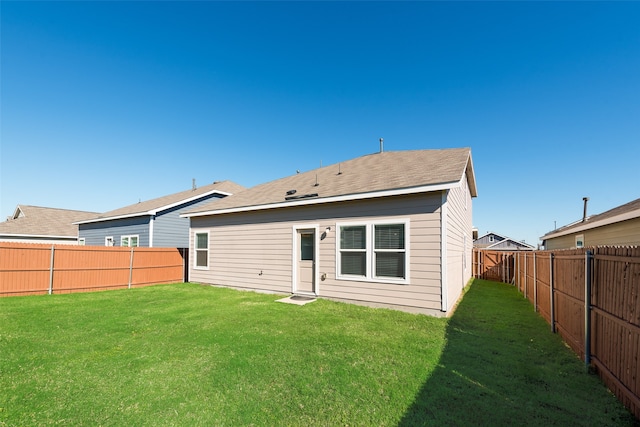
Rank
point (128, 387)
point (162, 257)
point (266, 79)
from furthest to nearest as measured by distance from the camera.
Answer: point (266, 79)
point (162, 257)
point (128, 387)

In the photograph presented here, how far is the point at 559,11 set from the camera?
8.20 metres

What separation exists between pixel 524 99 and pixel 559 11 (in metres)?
3.86

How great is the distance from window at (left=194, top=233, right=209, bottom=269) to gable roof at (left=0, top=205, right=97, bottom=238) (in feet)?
50.3

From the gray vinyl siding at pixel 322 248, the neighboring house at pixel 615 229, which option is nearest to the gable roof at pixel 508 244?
the neighboring house at pixel 615 229

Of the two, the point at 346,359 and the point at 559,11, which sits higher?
the point at 559,11

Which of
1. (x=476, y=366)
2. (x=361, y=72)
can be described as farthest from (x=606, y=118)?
(x=476, y=366)

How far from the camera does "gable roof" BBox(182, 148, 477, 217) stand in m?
6.99

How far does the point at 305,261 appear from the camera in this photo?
8828 mm

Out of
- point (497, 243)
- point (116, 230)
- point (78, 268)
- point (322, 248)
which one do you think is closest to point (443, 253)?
point (322, 248)

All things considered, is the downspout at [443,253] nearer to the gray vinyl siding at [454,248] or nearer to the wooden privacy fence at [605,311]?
the gray vinyl siding at [454,248]

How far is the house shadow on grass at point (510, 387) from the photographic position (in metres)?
2.69

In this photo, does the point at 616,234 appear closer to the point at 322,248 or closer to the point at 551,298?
the point at 551,298

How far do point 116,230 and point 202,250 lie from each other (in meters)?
9.39

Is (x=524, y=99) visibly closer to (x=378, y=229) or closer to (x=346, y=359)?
(x=378, y=229)
